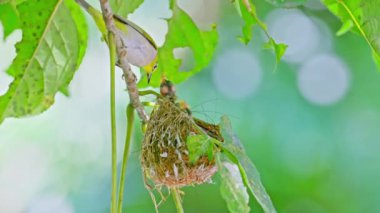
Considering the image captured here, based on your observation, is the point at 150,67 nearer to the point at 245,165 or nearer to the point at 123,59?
the point at 123,59

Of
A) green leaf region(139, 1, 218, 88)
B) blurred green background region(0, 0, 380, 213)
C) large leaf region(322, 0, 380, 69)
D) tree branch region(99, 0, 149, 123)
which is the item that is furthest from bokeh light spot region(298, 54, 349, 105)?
tree branch region(99, 0, 149, 123)

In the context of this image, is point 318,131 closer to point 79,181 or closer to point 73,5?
point 79,181

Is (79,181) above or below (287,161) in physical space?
above

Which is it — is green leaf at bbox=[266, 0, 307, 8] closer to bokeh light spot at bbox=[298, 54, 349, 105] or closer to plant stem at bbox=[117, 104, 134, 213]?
plant stem at bbox=[117, 104, 134, 213]

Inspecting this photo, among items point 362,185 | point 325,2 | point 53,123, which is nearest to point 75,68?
point 325,2

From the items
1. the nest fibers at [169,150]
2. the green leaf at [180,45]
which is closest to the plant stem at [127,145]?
the nest fibers at [169,150]

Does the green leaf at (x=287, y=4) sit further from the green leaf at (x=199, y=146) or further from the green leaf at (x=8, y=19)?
the green leaf at (x=8, y=19)
